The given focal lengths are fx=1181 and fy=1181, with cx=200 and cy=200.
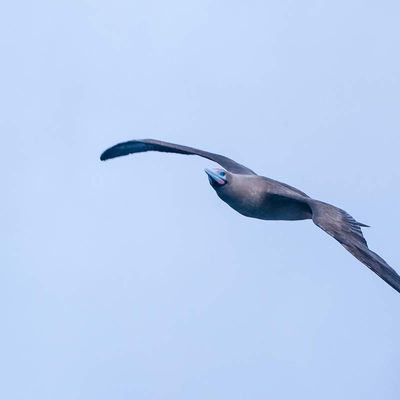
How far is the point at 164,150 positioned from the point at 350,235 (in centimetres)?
769

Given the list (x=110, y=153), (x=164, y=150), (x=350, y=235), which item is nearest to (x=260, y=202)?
(x=164, y=150)

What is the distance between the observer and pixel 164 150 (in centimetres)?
3312

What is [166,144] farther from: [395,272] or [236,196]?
[395,272]

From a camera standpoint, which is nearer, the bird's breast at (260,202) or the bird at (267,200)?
the bird at (267,200)

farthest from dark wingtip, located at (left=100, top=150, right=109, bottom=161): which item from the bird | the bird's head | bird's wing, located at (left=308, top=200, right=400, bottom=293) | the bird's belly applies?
bird's wing, located at (left=308, top=200, right=400, bottom=293)

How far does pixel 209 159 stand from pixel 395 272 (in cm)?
1004

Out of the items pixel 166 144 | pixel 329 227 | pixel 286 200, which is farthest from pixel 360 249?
pixel 166 144

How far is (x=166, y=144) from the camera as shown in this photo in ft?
106

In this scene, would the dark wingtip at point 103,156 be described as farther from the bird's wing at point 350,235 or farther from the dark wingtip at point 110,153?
the bird's wing at point 350,235

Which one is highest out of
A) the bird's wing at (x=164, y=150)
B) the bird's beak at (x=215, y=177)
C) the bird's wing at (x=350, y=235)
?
the bird's wing at (x=164, y=150)

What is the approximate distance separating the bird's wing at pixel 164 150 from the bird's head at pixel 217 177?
2.15 m

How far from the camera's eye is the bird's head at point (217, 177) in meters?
30.2

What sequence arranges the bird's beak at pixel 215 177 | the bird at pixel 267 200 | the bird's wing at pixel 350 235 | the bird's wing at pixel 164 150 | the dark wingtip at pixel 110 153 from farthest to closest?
the dark wingtip at pixel 110 153 < the bird's wing at pixel 164 150 < the bird's beak at pixel 215 177 < the bird at pixel 267 200 < the bird's wing at pixel 350 235

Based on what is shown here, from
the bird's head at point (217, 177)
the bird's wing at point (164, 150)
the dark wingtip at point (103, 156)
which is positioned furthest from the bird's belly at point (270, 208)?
the dark wingtip at point (103, 156)
